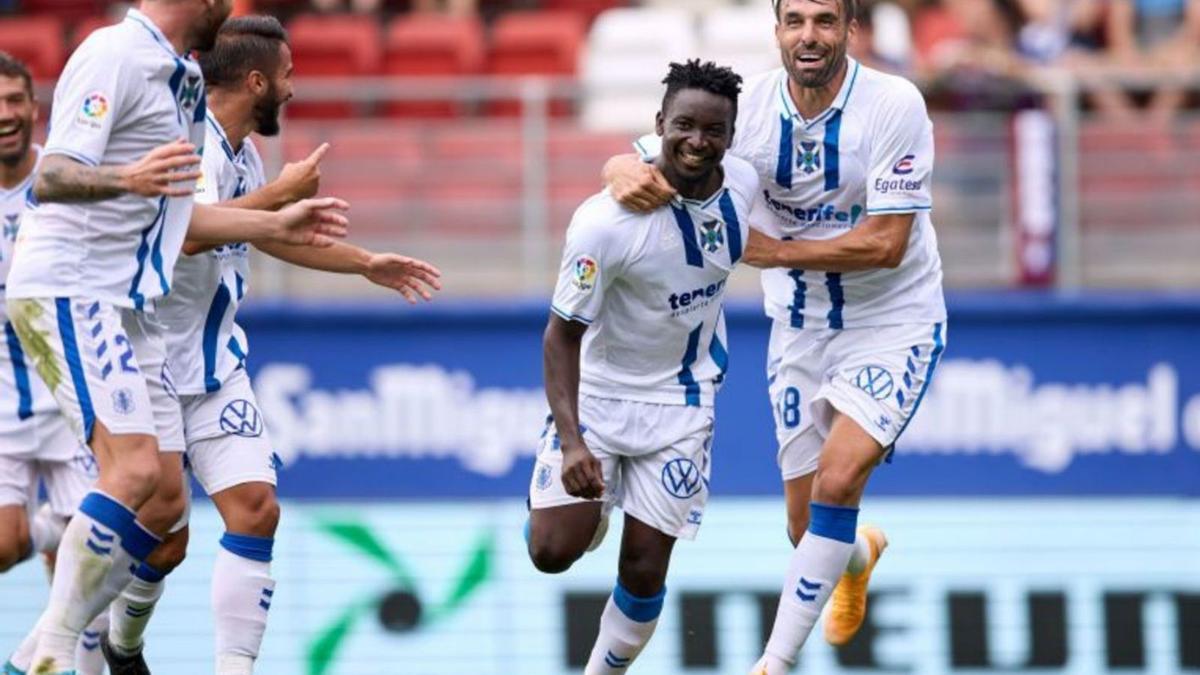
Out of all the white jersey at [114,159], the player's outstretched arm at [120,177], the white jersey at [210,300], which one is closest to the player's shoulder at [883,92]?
the white jersey at [210,300]

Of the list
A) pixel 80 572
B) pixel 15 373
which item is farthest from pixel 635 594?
pixel 15 373

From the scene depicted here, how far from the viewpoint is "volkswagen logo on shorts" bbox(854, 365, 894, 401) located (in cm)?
738

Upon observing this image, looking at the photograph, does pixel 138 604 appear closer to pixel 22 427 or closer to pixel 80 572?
pixel 80 572

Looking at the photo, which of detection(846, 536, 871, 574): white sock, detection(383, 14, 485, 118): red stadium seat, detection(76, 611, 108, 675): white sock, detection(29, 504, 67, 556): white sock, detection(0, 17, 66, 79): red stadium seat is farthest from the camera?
detection(383, 14, 485, 118): red stadium seat

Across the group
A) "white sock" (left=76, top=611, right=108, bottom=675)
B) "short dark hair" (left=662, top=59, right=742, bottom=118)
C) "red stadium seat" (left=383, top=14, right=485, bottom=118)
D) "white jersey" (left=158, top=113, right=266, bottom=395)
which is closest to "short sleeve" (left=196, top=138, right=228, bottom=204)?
"white jersey" (left=158, top=113, right=266, bottom=395)

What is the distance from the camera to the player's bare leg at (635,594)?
7.39 metres

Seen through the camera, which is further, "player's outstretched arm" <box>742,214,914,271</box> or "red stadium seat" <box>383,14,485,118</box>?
"red stadium seat" <box>383,14,485,118</box>

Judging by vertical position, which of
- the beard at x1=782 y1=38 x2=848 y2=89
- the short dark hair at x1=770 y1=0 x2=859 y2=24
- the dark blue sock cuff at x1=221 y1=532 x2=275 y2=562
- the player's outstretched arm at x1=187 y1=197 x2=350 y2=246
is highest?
the short dark hair at x1=770 y1=0 x2=859 y2=24

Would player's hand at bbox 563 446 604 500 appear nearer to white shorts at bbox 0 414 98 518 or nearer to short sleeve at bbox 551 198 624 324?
short sleeve at bbox 551 198 624 324

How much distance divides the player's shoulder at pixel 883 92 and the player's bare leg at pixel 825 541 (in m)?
1.11

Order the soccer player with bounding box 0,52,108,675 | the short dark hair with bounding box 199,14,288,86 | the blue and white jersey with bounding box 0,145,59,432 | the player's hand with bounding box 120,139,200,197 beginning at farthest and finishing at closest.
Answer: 1. the blue and white jersey with bounding box 0,145,59,432
2. the soccer player with bounding box 0,52,108,675
3. the short dark hair with bounding box 199,14,288,86
4. the player's hand with bounding box 120,139,200,197

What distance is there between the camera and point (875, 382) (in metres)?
7.41

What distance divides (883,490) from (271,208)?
23.2 ft

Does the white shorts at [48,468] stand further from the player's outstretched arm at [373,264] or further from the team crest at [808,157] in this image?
the team crest at [808,157]
